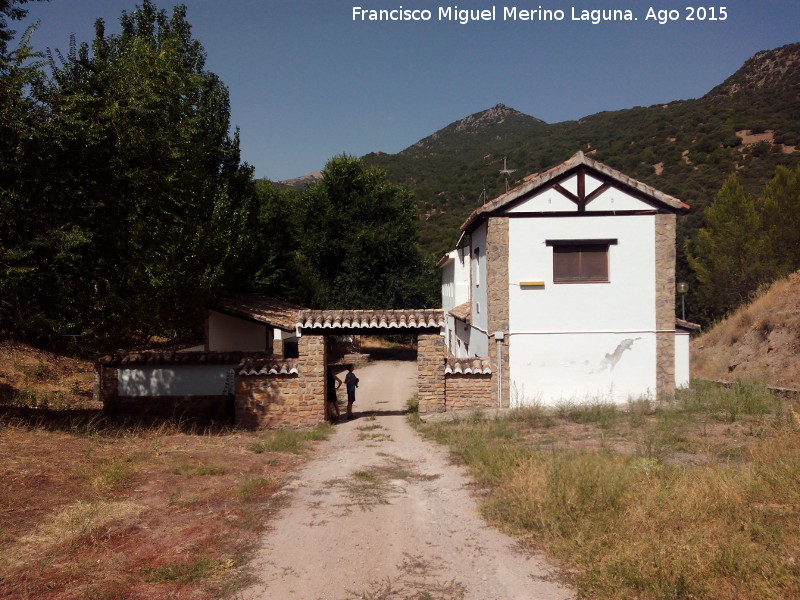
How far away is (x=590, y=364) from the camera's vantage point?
16.1 meters

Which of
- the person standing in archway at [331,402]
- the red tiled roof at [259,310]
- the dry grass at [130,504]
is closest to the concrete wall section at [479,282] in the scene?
the person standing in archway at [331,402]

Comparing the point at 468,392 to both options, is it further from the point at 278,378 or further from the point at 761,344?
the point at 761,344

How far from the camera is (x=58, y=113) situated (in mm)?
11625

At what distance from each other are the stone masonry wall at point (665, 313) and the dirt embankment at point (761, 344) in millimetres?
4389

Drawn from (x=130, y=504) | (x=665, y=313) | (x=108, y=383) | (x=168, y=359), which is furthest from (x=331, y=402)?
(x=665, y=313)

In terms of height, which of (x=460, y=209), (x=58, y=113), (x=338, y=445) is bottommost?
(x=338, y=445)

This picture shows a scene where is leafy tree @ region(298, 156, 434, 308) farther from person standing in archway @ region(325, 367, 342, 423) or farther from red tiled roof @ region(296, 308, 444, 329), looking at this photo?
red tiled roof @ region(296, 308, 444, 329)

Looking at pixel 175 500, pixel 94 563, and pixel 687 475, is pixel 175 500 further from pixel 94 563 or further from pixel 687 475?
pixel 687 475

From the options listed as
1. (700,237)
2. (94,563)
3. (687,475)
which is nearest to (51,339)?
(94,563)

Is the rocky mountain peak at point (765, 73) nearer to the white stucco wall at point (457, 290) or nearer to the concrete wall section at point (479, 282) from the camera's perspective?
the white stucco wall at point (457, 290)

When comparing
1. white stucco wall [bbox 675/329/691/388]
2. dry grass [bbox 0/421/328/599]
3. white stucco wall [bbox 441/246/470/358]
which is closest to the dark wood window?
white stucco wall [bbox 675/329/691/388]

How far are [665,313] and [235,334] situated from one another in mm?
15364

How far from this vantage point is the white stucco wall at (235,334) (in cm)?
2270

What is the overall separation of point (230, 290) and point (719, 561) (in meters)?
23.8
